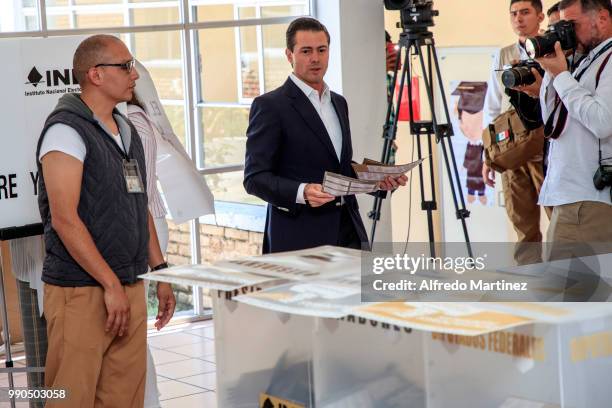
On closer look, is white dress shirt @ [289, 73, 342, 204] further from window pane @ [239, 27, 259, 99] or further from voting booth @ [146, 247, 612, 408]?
window pane @ [239, 27, 259, 99]

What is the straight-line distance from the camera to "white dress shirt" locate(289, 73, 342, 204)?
3578mm

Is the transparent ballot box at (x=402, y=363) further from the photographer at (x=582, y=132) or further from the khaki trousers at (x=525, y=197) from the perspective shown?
the khaki trousers at (x=525, y=197)

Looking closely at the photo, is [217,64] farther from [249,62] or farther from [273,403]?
[273,403]

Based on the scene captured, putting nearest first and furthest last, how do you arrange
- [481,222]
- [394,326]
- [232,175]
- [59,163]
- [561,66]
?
[394,326], [59,163], [561,66], [232,175], [481,222]

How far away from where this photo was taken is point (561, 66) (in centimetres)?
346

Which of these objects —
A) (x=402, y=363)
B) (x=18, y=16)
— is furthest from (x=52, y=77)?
(x=402, y=363)

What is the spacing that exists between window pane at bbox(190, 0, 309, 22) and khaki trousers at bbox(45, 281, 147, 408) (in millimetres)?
3168

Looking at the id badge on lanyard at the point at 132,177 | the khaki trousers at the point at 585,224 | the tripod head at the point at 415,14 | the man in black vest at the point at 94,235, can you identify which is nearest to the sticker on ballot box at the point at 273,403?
the man in black vest at the point at 94,235

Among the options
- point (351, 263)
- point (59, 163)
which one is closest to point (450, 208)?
point (59, 163)

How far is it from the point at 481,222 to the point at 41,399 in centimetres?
448

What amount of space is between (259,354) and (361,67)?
4413 millimetres

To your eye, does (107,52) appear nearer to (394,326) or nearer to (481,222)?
(394,326)

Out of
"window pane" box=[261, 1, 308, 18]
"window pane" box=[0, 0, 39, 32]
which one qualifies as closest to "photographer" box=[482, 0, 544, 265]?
"window pane" box=[261, 1, 308, 18]

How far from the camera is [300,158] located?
3498mm
